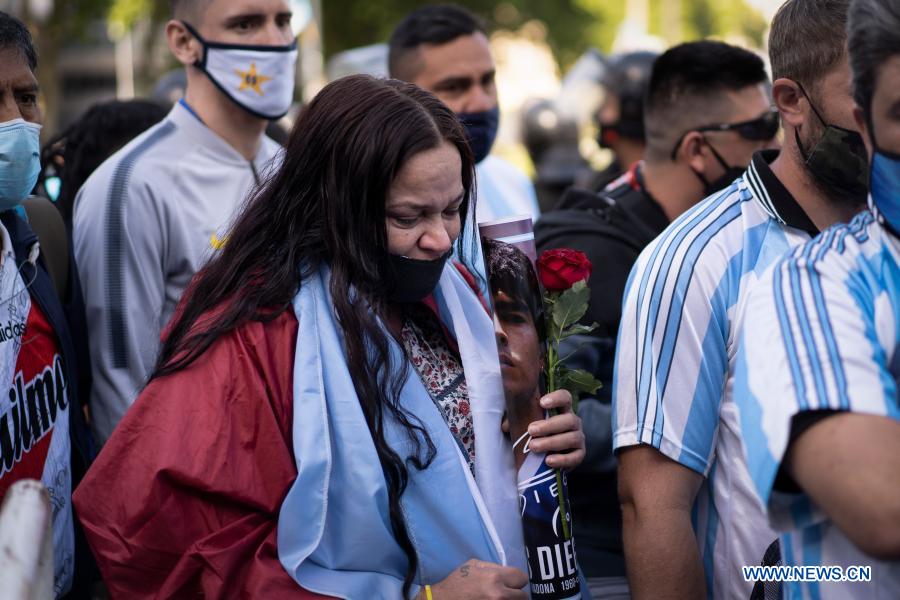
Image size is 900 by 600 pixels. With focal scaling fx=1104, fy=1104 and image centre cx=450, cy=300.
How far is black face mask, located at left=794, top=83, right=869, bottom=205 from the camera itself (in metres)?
2.69

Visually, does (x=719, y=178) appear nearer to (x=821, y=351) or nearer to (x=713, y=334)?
(x=713, y=334)

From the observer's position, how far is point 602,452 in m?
3.65

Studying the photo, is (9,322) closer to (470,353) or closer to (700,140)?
(470,353)

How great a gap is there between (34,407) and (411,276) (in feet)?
3.55

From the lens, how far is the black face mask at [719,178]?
4.21m

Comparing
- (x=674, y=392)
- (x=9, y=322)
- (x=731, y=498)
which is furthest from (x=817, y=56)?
(x=9, y=322)

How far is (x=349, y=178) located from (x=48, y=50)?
11.7 metres

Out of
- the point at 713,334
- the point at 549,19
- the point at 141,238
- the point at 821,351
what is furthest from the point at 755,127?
the point at 549,19

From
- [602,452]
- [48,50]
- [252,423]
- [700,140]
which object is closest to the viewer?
[252,423]

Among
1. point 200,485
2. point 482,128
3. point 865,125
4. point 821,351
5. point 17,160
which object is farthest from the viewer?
point 482,128

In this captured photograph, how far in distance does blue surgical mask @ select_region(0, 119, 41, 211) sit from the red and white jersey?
10 cm

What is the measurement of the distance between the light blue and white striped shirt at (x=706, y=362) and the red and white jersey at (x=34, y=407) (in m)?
1.48

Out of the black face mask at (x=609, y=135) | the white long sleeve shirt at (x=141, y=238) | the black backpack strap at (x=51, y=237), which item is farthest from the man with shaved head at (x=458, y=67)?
the black backpack strap at (x=51, y=237)

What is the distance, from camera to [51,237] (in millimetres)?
3504
